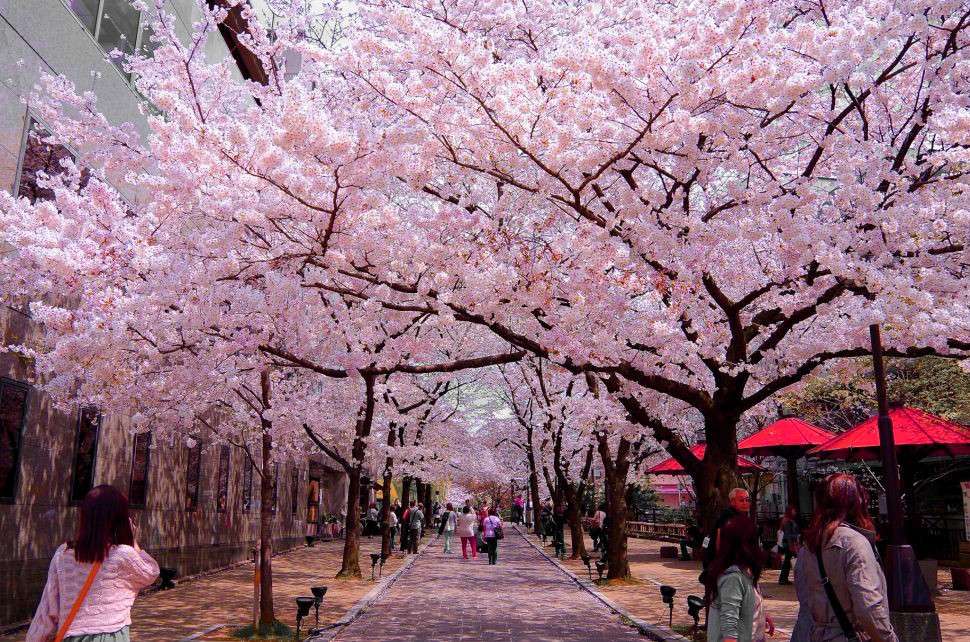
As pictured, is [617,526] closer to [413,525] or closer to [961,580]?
[961,580]

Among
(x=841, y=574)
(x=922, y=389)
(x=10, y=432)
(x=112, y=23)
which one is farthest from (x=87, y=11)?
(x=922, y=389)

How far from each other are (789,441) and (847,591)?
15.5m

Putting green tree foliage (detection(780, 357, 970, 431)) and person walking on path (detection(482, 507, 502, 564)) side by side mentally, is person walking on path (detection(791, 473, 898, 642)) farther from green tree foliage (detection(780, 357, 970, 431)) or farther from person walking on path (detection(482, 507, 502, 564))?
person walking on path (detection(482, 507, 502, 564))

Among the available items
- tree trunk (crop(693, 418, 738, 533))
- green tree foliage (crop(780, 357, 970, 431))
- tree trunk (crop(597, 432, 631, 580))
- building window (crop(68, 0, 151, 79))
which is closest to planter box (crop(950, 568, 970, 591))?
green tree foliage (crop(780, 357, 970, 431))

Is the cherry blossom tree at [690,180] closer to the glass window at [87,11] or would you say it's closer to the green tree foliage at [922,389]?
the glass window at [87,11]

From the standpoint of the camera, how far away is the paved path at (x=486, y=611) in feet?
39.2

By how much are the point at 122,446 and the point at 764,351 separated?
1212cm

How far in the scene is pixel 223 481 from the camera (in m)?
23.7

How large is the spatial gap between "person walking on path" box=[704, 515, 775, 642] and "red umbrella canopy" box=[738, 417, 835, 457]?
1411cm

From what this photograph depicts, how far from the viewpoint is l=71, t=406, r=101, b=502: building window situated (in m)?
13.4

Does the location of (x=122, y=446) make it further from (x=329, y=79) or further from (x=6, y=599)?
(x=329, y=79)

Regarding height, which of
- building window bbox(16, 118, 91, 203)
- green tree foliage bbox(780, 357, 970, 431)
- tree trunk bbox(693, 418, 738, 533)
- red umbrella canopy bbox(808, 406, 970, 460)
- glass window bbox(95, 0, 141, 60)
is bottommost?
tree trunk bbox(693, 418, 738, 533)

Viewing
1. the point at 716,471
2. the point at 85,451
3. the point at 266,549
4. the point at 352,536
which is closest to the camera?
the point at 716,471

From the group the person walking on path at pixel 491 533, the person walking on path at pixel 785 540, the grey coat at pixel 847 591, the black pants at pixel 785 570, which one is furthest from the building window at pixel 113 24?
the black pants at pixel 785 570
